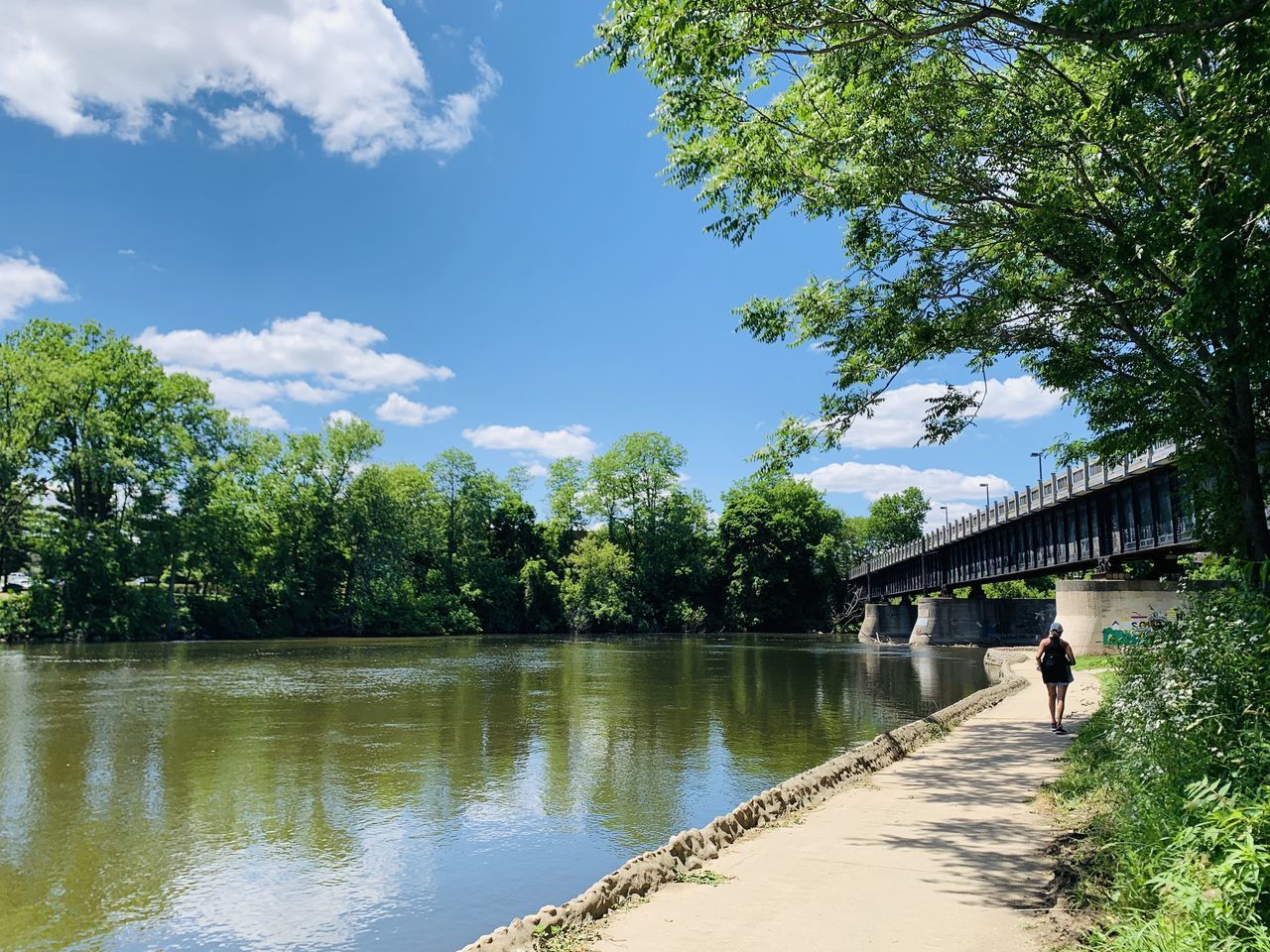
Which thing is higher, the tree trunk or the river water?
the tree trunk

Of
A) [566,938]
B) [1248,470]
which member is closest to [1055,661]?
[1248,470]

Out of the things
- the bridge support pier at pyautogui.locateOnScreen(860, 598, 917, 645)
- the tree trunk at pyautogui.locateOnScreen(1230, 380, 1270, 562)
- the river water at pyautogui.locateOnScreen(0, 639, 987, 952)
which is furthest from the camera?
the bridge support pier at pyautogui.locateOnScreen(860, 598, 917, 645)

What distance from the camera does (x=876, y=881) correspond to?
706 cm

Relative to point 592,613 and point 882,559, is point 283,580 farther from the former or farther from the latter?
point 882,559

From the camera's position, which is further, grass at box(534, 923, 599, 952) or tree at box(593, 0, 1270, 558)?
tree at box(593, 0, 1270, 558)

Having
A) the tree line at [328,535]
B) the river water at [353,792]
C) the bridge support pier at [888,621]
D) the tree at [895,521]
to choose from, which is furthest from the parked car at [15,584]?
the tree at [895,521]

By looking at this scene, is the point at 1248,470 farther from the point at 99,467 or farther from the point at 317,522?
the point at 317,522

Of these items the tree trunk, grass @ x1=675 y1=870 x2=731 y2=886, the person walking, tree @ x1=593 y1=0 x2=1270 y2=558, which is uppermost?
tree @ x1=593 y1=0 x2=1270 y2=558

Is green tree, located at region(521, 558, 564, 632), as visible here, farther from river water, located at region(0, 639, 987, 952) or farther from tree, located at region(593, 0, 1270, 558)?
tree, located at region(593, 0, 1270, 558)

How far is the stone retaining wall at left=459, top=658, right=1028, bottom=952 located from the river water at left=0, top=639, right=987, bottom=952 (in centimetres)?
141

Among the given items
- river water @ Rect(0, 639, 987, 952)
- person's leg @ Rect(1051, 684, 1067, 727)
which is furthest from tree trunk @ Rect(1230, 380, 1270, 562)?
river water @ Rect(0, 639, 987, 952)

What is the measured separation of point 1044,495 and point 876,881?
4448cm

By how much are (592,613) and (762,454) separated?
250 ft

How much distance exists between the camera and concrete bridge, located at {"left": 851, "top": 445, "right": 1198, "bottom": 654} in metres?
34.1
